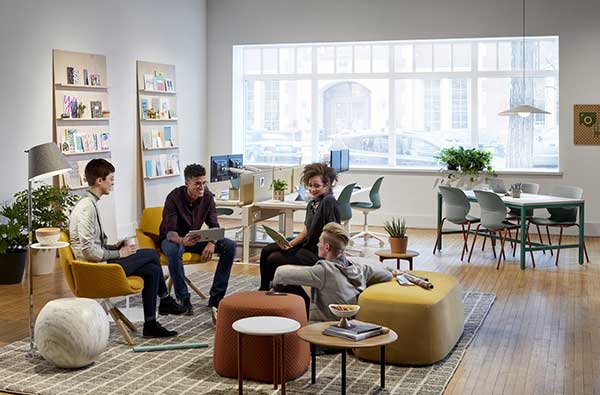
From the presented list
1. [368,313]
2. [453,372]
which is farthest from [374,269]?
[453,372]

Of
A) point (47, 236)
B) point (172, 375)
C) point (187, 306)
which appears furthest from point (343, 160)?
point (172, 375)

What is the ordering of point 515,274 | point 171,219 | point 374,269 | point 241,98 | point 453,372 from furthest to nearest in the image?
point 241,98, point 515,274, point 171,219, point 374,269, point 453,372

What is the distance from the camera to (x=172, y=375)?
510cm

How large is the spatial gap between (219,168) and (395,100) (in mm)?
4142

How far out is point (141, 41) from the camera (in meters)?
11.1

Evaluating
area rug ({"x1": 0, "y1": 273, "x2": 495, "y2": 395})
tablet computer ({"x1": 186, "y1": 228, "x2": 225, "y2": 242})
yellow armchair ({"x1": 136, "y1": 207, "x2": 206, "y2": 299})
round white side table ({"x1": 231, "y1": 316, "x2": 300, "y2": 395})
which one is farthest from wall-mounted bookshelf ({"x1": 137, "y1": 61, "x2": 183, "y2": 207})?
round white side table ({"x1": 231, "y1": 316, "x2": 300, "y2": 395})

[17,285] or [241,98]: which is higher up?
[241,98]

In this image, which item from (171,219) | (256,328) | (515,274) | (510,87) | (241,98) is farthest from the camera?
(241,98)

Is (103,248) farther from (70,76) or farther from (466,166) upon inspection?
(466,166)

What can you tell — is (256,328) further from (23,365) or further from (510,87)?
(510,87)

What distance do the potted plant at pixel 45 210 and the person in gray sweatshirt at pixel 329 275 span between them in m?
3.26

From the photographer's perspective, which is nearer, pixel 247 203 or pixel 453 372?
pixel 453 372

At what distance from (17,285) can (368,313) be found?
13.4ft

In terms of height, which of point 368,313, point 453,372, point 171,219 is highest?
point 171,219
